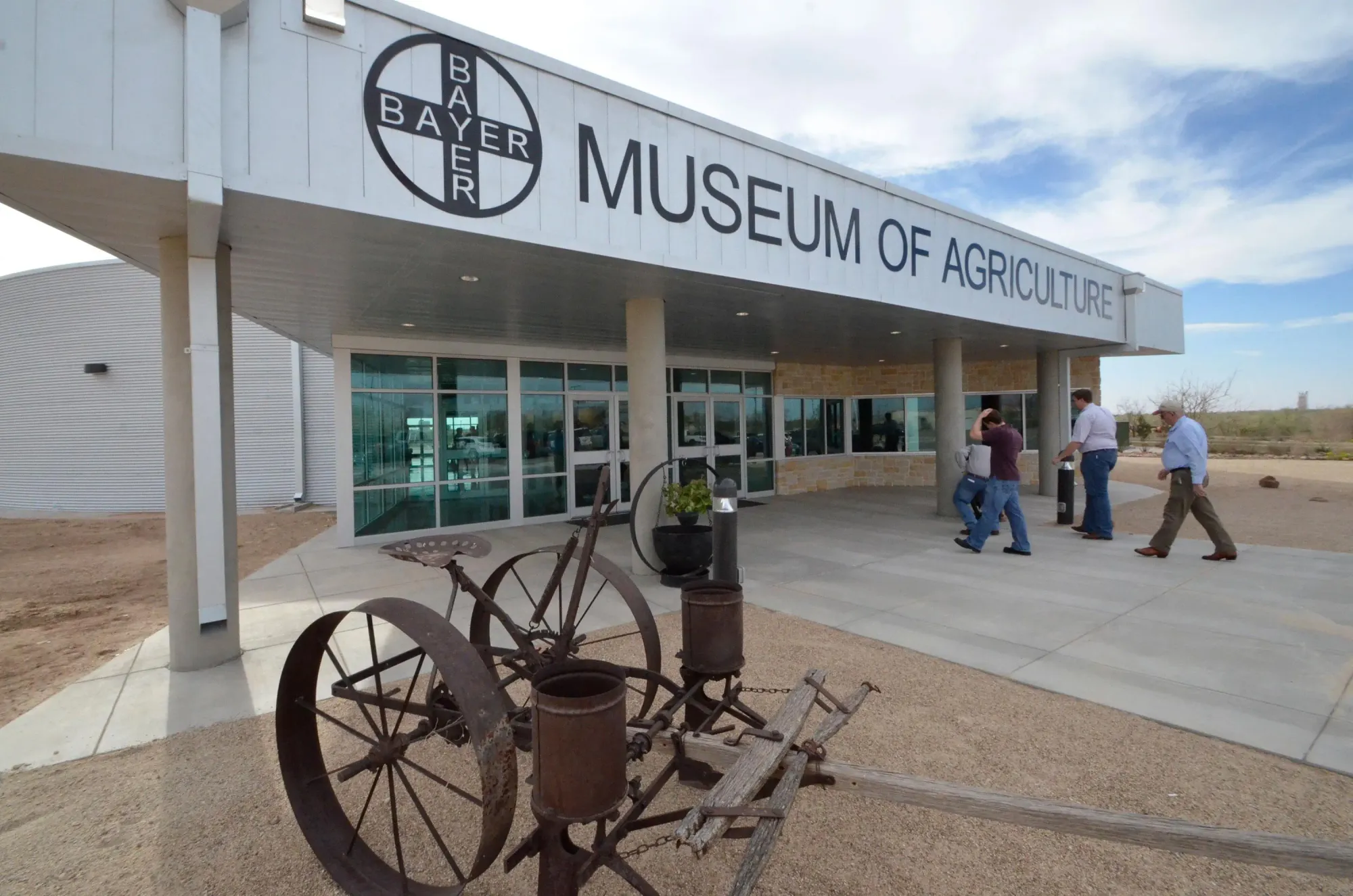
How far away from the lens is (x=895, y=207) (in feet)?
25.8

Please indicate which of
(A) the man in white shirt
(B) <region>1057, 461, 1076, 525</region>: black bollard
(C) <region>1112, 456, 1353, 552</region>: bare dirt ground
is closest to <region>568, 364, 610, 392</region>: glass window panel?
(A) the man in white shirt

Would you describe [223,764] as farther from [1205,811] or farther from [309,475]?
[309,475]

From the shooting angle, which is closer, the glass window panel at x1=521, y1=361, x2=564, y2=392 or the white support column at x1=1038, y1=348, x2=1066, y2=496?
the glass window panel at x1=521, y1=361, x2=564, y2=392

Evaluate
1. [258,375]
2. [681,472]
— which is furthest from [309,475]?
[681,472]

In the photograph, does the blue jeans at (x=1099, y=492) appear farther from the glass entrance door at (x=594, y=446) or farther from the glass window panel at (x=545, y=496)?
the glass window panel at (x=545, y=496)

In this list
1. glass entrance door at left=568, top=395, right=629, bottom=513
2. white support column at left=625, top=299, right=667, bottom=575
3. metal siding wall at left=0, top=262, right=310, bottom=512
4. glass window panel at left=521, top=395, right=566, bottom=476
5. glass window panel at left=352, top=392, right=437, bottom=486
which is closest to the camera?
white support column at left=625, top=299, right=667, bottom=575

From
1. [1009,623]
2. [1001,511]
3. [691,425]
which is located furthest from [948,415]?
[1009,623]

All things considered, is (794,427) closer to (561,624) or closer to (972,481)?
(972,481)

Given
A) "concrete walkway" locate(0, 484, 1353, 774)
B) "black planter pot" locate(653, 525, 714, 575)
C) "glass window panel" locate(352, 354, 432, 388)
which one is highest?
"glass window panel" locate(352, 354, 432, 388)

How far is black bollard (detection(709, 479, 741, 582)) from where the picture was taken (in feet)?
17.4

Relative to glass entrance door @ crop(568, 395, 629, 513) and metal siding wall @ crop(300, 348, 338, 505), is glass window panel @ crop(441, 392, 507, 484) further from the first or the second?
metal siding wall @ crop(300, 348, 338, 505)

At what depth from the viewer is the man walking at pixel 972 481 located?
28.8 feet

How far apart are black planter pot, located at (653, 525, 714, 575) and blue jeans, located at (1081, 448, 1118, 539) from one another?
5.47 m

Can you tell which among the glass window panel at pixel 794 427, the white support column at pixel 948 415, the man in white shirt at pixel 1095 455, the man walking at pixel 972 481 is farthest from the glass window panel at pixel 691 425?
the man in white shirt at pixel 1095 455
